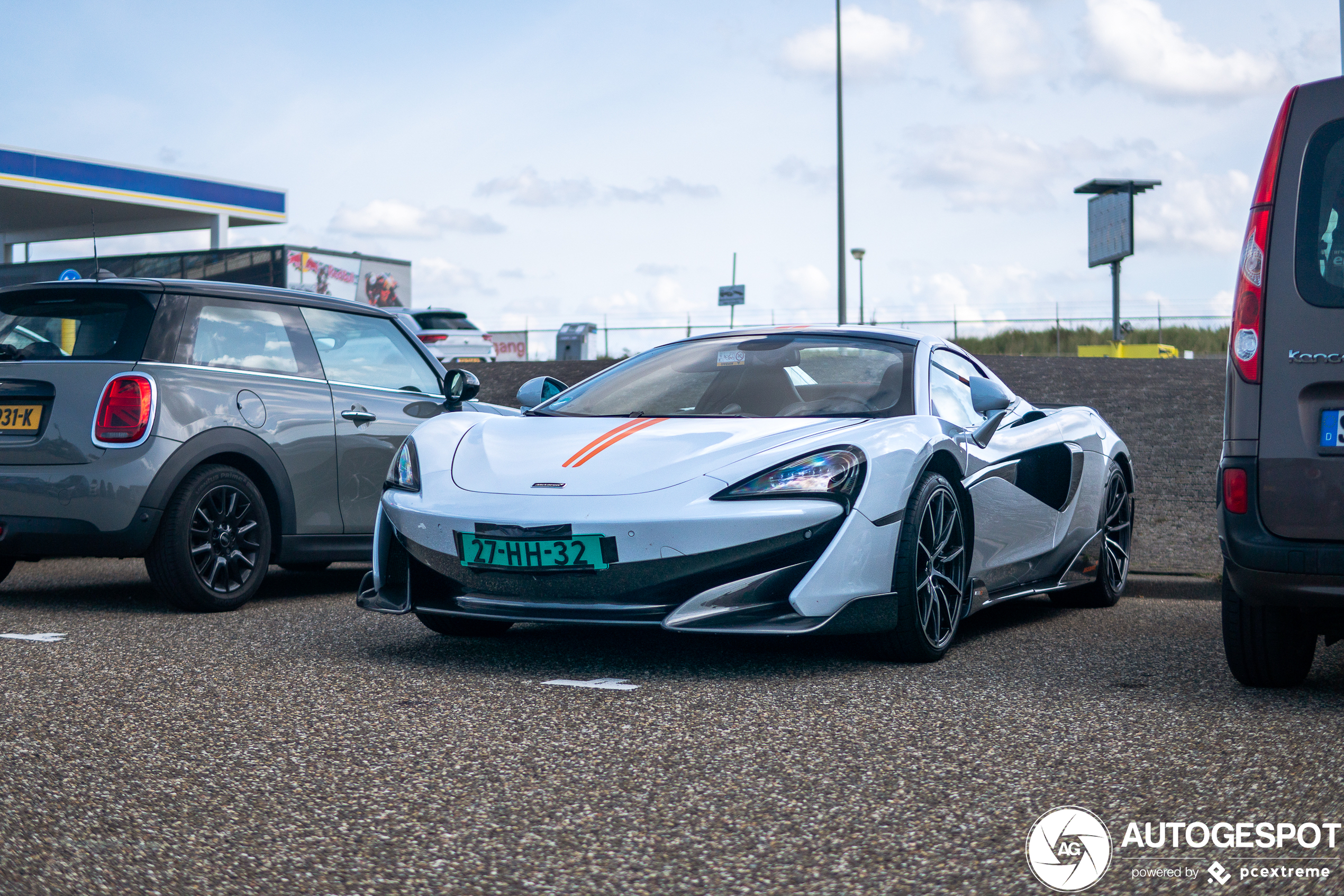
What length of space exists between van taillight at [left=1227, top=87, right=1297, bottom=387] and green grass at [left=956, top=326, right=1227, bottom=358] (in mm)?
35160

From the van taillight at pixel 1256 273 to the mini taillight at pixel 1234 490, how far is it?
16 mm

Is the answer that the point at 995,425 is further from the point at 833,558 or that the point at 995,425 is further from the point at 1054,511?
the point at 833,558

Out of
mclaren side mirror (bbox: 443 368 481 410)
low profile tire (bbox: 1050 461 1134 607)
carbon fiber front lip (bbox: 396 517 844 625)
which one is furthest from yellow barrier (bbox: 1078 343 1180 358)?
carbon fiber front lip (bbox: 396 517 844 625)

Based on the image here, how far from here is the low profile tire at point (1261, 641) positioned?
420cm

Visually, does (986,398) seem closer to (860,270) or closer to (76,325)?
(76,325)

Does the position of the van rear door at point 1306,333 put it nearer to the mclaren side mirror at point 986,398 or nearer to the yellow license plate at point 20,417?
the mclaren side mirror at point 986,398

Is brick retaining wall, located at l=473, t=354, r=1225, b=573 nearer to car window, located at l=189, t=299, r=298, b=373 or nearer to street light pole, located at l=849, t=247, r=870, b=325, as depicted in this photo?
car window, located at l=189, t=299, r=298, b=373

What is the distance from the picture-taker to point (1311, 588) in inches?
151

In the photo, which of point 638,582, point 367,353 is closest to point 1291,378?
point 638,582

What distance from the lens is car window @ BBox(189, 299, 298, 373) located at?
20.8ft

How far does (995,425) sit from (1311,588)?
1.81 meters

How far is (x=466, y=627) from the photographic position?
17.5 ft

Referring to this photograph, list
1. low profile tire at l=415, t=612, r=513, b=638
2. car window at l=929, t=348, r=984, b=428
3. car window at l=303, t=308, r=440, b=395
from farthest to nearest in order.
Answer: car window at l=303, t=308, r=440, b=395
car window at l=929, t=348, r=984, b=428
low profile tire at l=415, t=612, r=513, b=638

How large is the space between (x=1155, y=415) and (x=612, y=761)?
10.7 meters
